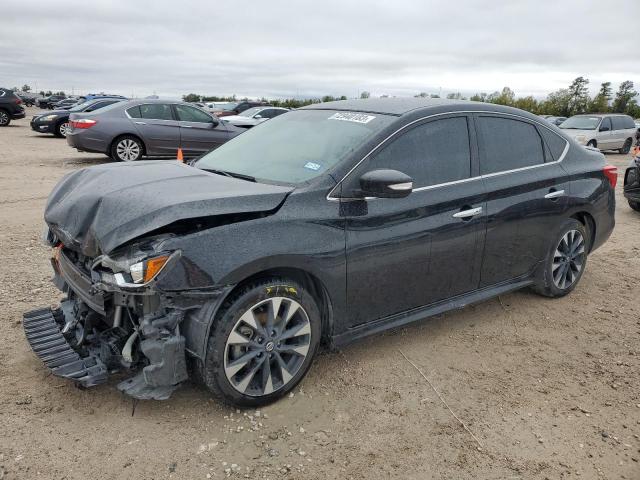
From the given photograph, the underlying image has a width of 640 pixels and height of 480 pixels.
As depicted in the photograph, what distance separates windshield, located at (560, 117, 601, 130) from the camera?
20.0 meters

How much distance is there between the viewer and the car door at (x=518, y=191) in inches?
153

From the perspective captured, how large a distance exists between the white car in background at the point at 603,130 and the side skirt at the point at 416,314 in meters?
17.8

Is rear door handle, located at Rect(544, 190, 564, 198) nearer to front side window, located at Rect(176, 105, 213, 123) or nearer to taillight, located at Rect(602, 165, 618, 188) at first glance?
taillight, located at Rect(602, 165, 618, 188)

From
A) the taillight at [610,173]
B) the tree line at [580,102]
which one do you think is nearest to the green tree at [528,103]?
the tree line at [580,102]

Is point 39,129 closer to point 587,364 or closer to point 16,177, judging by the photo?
point 16,177

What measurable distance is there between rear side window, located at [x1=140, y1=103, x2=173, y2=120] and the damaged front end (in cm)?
925

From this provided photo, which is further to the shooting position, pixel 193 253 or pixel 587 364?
pixel 587 364

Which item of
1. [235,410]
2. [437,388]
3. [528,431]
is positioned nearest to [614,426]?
[528,431]

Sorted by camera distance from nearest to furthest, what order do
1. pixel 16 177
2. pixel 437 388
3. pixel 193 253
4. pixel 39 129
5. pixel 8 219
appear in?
pixel 193 253
pixel 437 388
pixel 8 219
pixel 16 177
pixel 39 129

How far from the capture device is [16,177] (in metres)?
9.64

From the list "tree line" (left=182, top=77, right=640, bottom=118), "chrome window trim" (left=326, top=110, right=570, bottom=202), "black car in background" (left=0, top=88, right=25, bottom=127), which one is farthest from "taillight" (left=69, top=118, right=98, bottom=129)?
"tree line" (left=182, top=77, right=640, bottom=118)

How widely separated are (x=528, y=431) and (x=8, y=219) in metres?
6.31

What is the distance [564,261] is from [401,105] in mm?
2127

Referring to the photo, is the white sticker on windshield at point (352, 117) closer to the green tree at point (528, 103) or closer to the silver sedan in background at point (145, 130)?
the silver sedan in background at point (145, 130)
